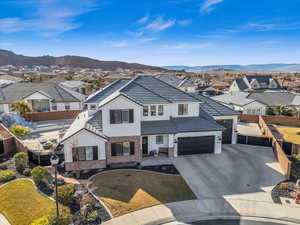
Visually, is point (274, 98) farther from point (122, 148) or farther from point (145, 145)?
point (122, 148)

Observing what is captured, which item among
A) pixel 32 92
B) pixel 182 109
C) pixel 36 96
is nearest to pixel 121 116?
pixel 182 109

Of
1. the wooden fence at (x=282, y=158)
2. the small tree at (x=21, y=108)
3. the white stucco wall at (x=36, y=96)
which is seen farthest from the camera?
the white stucco wall at (x=36, y=96)

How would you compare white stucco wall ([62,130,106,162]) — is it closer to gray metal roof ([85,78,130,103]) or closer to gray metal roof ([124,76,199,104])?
gray metal roof ([124,76,199,104])

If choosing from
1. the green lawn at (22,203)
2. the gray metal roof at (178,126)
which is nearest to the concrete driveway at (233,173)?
the gray metal roof at (178,126)

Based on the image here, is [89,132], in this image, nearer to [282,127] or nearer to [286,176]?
[286,176]

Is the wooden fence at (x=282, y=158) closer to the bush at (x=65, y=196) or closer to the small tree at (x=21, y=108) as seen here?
the bush at (x=65, y=196)

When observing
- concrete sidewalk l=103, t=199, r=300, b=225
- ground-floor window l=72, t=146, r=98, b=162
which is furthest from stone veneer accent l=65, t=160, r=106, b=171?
concrete sidewalk l=103, t=199, r=300, b=225
